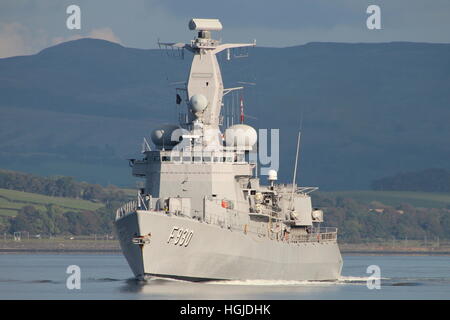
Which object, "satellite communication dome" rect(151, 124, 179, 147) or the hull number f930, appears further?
"satellite communication dome" rect(151, 124, 179, 147)

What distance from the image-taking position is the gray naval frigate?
66.1 m

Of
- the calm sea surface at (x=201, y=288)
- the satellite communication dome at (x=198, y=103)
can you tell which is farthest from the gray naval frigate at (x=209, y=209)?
the calm sea surface at (x=201, y=288)

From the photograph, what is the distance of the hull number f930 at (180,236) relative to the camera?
65562 mm

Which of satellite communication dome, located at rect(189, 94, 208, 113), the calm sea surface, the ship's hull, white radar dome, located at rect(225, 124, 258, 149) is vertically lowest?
the calm sea surface

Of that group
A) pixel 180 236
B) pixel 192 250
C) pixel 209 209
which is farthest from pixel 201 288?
pixel 209 209

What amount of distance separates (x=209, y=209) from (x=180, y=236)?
3031 millimetres

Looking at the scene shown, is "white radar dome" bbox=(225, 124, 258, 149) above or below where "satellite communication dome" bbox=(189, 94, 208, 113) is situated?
below

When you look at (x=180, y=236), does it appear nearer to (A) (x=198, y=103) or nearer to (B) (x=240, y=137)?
(A) (x=198, y=103)

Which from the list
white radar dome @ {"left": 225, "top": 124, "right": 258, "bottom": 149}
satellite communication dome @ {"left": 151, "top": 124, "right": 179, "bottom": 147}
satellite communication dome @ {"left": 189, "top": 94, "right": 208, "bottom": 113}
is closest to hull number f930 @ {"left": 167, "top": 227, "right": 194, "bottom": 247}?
satellite communication dome @ {"left": 189, "top": 94, "right": 208, "bottom": 113}

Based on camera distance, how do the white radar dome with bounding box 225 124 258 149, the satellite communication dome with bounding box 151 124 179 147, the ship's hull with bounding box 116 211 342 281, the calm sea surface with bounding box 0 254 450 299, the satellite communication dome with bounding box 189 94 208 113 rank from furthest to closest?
the satellite communication dome with bounding box 151 124 179 147, the white radar dome with bounding box 225 124 258 149, the satellite communication dome with bounding box 189 94 208 113, the ship's hull with bounding box 116 211 342 281, the calm sea surface with bounding box 0 254 450 299

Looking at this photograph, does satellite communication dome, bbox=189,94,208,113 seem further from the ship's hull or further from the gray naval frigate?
the ship's hull

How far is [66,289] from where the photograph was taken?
69.3 metres

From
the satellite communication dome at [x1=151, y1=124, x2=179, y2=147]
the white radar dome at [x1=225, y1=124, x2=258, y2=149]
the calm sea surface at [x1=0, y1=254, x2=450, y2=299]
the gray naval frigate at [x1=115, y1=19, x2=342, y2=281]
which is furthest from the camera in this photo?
the satellite communication dome at [x1=151, y1=124, x2=179, y2=147]

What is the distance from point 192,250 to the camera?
217 feet
